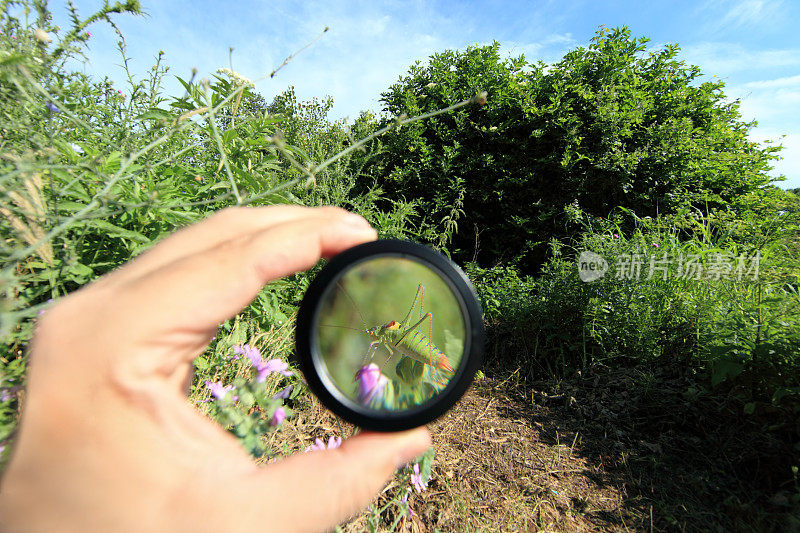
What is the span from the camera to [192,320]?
0.82 meters

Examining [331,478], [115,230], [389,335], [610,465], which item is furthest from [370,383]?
[610,465]

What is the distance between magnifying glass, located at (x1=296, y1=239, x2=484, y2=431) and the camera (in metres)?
1.14

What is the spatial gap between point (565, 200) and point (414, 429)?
19.1ft

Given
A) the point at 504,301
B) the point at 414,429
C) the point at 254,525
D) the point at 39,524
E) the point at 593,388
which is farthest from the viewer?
the point at 504,301

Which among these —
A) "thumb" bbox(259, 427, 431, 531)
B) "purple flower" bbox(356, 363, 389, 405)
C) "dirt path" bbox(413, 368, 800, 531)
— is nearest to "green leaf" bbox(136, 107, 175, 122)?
"purple flower" bbox(356, 363, 389, 405)

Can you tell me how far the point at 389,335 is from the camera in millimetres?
1268

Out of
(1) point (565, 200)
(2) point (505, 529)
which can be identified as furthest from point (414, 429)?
(1) point (565, 200)

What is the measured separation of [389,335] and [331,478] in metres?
0.46

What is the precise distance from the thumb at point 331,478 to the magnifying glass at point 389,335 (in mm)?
107

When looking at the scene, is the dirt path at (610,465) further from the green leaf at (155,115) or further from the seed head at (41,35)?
the seed head at (41,35)

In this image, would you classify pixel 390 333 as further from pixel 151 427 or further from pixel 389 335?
pixel 151 427

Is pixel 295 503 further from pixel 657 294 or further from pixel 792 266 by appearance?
pixel 792 266

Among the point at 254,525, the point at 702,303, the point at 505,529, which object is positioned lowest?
the point at 505,529

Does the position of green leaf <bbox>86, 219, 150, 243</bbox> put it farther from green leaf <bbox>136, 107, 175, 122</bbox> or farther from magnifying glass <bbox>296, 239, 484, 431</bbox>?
magnifying glass <bbox>296, 239, 484, 431</bbox>
